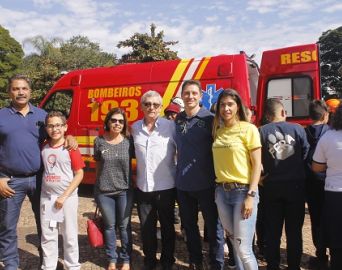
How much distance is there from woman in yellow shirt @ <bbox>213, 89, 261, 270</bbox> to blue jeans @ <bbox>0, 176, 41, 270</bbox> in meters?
1.87

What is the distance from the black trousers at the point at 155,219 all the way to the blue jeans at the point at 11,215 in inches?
42.8

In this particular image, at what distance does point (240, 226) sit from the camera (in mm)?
3070

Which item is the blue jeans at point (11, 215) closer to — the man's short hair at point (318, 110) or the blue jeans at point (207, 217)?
the blue jeans at point (207, 217)

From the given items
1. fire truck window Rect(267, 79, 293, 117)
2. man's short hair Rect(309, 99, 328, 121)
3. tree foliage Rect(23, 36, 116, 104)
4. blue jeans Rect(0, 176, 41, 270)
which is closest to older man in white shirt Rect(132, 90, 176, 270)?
blue jeans Rect(0, 176, 41, 270)

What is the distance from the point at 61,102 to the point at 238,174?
229 inches

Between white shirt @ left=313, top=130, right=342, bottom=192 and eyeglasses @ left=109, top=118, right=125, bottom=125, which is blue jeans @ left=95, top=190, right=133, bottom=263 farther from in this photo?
white shirt @ left=313, top=130, right=342, bottom=192

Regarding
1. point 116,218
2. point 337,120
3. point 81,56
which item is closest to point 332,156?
point 337,120

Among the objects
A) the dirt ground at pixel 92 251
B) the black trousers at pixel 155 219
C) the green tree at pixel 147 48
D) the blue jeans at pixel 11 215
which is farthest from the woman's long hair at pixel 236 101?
the green tree at pixel 147 48

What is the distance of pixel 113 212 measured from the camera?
391 cm

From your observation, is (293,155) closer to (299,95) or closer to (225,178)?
(225,178)

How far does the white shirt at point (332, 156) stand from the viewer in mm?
3070

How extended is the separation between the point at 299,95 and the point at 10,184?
471 centimetres

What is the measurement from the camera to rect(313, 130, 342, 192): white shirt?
3070 millimetres

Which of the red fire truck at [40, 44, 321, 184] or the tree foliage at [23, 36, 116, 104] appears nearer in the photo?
the red fire truck at [40, 44, 321, 184]
